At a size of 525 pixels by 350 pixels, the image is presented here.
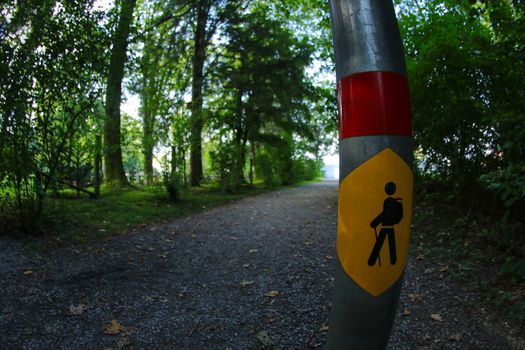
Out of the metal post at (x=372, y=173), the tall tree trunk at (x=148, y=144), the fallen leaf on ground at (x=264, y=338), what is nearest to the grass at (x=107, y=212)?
the tall tree trunk at (x=148, y=144)

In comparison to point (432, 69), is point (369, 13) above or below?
below

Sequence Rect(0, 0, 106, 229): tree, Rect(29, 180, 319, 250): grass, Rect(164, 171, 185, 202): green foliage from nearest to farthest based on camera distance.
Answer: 1. Rect(0, 0, 106, 229): tree
2. Rect(29, 180, 319, 250): grass
3. Rect(164, 171, 185, 202): green foliage

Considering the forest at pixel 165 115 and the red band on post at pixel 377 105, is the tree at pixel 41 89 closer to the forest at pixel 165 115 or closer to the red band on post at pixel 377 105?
the forest at pixel 165 115

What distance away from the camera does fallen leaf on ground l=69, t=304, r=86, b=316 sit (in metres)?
3.58

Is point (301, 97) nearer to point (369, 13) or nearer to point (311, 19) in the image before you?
point (311, 19)

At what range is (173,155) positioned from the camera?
1039cm

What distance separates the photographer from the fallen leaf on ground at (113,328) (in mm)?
3273

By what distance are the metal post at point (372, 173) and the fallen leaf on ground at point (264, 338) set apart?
6.82 feet

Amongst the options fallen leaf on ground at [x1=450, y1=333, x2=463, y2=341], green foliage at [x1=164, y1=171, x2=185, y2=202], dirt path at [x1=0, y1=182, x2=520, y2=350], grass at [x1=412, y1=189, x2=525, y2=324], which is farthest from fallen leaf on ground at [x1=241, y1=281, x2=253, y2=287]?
green foliage at [x1=164, y1=171, x2=185, y2=202]

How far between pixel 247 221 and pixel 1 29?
217 inches

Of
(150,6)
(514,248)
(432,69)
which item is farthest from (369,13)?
(150,6)

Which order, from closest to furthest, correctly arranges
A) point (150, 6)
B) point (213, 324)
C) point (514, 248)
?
point (213, 324) → point (514, 248) → point (150, 6)

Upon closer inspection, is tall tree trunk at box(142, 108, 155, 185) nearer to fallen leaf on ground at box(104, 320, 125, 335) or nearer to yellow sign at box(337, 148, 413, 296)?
fallen leaf on ground at box(104, 320, 125, 335)

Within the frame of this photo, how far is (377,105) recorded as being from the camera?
114 centimetres
